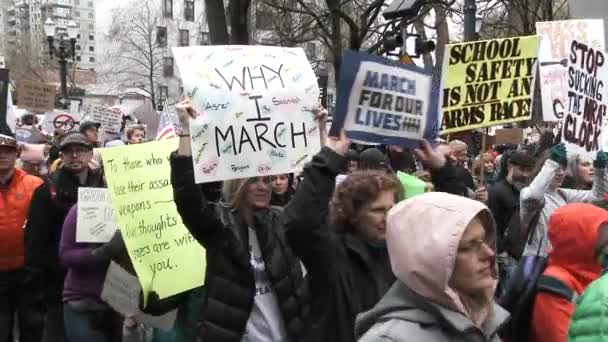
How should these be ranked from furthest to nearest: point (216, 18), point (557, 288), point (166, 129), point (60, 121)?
point (216, 18)
point (60, 121)
point (166, 129)
point (557, 288)

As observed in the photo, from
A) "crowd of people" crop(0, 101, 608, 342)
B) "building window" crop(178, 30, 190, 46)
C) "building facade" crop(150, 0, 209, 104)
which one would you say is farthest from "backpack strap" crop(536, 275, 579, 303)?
"building window" crop(178, 30, 190, 46)

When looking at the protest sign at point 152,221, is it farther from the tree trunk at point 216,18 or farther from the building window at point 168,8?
the building window at point 168,8

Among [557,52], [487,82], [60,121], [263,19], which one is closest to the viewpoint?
[487,82]

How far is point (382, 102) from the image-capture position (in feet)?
11.5

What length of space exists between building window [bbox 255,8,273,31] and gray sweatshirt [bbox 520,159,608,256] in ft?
42.8

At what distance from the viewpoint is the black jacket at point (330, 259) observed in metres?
→ 2.94

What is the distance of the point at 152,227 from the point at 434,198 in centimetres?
214

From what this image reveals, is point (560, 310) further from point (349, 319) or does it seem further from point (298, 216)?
point (298, 216)

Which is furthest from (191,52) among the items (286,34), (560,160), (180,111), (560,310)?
(286,34)

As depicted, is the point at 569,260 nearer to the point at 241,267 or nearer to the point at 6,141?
the point at 241,267

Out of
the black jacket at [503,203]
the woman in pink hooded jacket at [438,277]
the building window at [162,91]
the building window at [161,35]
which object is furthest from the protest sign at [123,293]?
the building window at [162,91]

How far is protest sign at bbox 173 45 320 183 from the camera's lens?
329cm

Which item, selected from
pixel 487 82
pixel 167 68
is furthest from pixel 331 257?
pixel 167 68

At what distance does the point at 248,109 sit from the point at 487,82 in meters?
2.18
